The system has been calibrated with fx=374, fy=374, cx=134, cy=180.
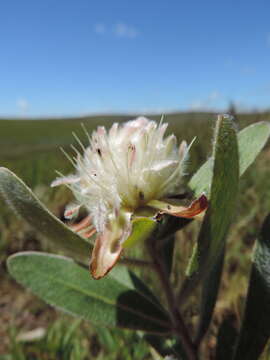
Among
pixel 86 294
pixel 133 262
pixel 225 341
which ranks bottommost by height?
pixel 225 341

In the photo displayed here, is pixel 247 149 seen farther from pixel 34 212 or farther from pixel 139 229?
pixel 34 212

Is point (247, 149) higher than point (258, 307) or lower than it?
higher

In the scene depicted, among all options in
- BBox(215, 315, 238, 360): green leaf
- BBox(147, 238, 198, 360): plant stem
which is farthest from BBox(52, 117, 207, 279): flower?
BBox(215, 315, 238, 360): green leaf

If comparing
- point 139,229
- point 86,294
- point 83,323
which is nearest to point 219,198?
point 139,229

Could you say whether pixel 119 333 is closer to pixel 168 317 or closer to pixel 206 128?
pixel 168 317

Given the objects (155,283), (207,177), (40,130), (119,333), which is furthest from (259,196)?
(40,130)

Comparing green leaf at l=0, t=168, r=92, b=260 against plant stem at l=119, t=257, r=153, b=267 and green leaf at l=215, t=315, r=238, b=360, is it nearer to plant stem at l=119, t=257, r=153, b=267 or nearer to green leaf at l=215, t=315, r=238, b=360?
plant stem at l=119, t=257, r=153, b=267

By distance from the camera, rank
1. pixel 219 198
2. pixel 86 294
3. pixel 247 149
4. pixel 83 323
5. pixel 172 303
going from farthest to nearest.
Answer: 1. pixel 83 323
2. pixel 86 294
3. pixel 172 303
4. pixel 247 149
5. pixel 219 198

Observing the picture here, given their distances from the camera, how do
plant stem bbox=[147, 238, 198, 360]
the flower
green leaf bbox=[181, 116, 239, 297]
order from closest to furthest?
green leaf bbox=[181, 116, 239, 297] → the flower → plant stem bbox=[147, 238, 198, 360]
